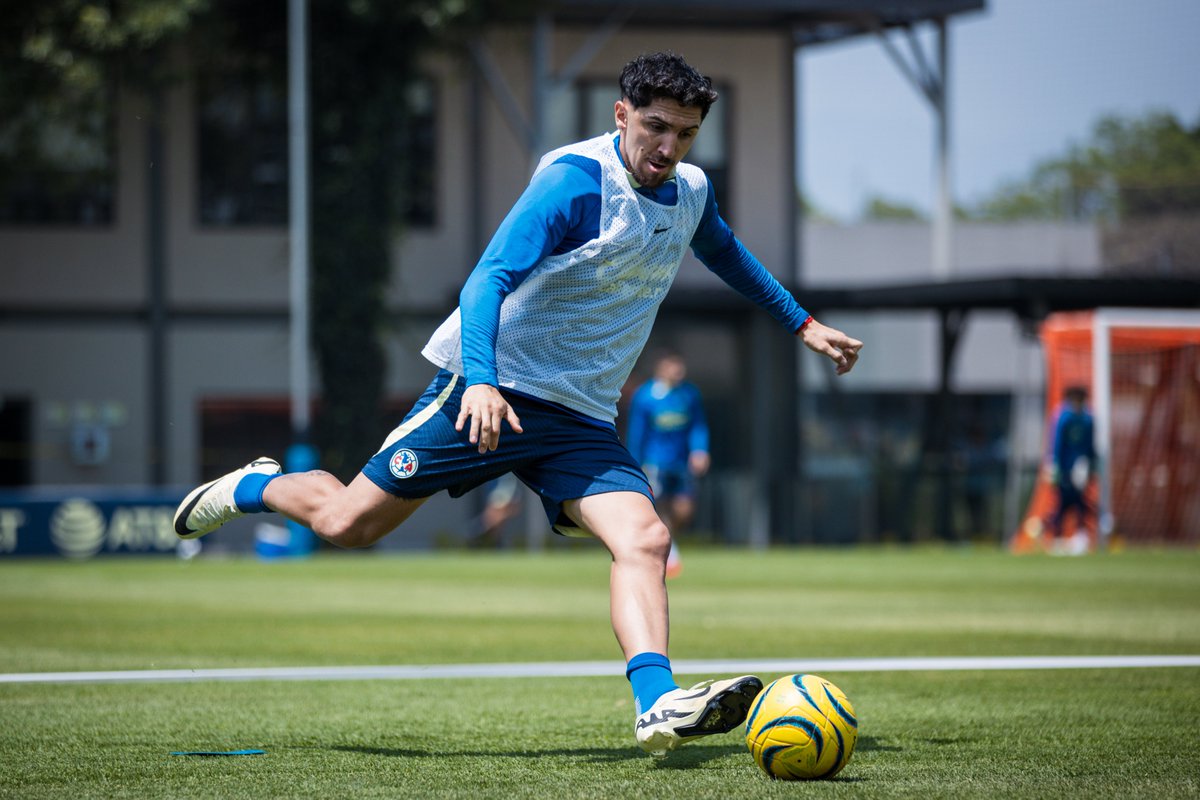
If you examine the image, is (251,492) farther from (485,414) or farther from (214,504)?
(485,414)

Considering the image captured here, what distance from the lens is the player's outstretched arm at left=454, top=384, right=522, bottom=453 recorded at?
477 centimetres

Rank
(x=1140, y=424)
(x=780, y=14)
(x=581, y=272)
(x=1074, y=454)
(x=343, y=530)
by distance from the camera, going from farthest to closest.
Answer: (x=780, y=14) < (x=1140, y=424) < (x=1074, y=454) < (x=343, y=530) < (x=581, y=272)

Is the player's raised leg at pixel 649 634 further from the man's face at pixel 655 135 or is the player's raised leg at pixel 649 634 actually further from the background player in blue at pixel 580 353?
the man's face at pixel 655 135

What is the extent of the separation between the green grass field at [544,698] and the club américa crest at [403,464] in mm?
928

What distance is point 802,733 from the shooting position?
15.7 feet

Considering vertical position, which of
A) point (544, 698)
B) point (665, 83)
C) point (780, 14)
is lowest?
point (544, 698)

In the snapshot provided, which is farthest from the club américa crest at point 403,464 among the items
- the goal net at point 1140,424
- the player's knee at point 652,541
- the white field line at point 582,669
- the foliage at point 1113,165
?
the foliage at point 1113,165

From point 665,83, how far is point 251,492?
2.17m

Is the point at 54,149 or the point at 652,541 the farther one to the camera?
the point at 54,149

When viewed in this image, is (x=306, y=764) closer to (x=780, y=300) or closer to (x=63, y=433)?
(x=780, y=300)

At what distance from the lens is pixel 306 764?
521 cm

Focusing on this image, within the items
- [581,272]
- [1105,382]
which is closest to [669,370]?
[1105,382]

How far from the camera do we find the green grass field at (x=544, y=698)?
4887 millimetres

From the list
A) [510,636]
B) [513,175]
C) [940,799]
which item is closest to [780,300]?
[940,799]
